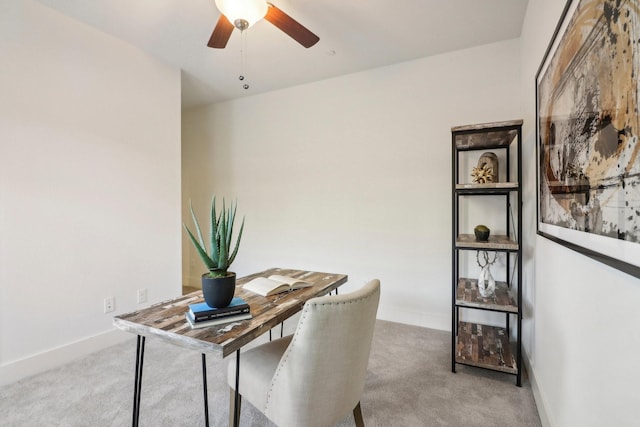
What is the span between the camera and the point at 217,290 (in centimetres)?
120

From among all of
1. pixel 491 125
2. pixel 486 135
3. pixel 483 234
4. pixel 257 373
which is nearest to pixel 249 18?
pixel 491 125

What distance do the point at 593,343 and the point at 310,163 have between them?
108 inches

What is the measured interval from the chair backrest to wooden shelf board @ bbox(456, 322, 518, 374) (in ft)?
3.94

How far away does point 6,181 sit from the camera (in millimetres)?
1886

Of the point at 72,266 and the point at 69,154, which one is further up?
the point at 69,154

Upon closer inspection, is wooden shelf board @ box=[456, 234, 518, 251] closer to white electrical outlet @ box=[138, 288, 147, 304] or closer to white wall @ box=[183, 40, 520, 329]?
white wall @ box=[183, 40, 520, 329]

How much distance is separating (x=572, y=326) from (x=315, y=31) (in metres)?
2.42

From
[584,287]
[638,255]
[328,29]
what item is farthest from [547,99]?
[328,29]

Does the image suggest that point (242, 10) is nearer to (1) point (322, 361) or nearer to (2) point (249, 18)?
(2) point (249, 18)

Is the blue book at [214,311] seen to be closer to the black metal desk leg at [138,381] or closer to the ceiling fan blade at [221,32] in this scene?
the black metal desk leg at [138,381]

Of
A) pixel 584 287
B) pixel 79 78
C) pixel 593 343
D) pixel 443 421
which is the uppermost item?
pixel 79 78

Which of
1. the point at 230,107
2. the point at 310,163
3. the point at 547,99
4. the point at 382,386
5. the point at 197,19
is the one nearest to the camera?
the point at 547,99

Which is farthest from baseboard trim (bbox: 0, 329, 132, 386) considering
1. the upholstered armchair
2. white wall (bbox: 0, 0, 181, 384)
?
the upholstered armchair

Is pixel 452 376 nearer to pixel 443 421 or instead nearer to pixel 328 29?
pixel 443 421
